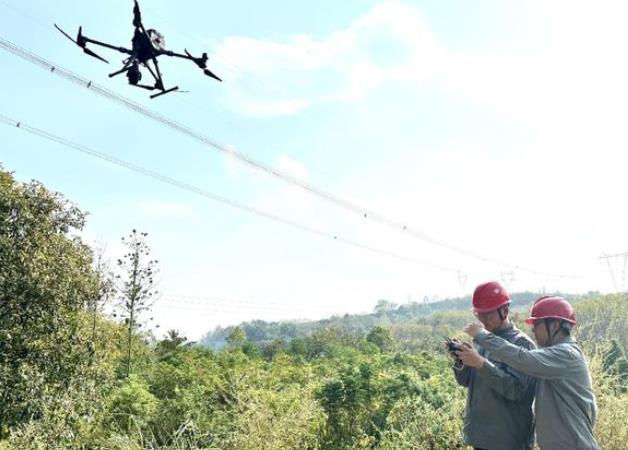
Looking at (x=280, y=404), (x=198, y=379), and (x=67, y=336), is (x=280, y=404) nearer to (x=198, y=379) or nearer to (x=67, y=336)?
(x=67, y=336)

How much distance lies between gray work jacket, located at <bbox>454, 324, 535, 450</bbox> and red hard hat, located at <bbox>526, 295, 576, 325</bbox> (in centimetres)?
16

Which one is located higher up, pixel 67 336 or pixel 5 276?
pixel 5 276

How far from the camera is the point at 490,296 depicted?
279 cm

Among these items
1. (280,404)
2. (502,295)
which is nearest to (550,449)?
(502,295)

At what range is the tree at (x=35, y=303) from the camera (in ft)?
28.8

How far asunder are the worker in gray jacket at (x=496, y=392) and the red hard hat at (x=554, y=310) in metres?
0.14

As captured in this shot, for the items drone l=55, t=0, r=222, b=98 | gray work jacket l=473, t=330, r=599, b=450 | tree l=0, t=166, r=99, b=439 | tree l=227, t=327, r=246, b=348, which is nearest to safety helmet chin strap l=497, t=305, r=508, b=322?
gray work jacket l=473, t=330, r=599, b=450

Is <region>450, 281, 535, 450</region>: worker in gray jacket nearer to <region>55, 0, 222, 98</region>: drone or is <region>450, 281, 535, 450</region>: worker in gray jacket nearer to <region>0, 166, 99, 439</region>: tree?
<region>55, 0, 222, 98</region>: drone

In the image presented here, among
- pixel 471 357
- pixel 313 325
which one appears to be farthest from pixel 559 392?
pixel 313 325

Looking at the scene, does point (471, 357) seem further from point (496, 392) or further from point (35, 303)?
point (35, 303)

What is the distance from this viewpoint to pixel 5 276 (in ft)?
29.0

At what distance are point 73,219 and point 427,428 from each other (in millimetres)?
7640

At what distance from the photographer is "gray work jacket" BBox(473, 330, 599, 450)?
97.4 inches

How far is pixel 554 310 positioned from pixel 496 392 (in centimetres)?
50
